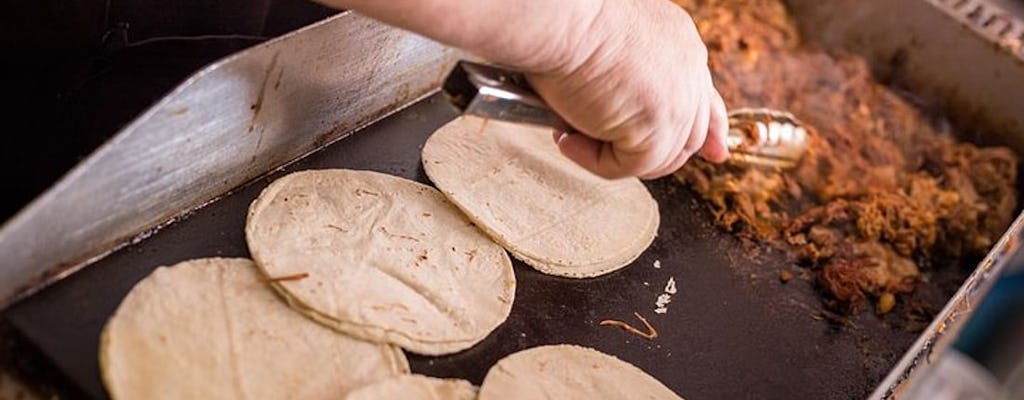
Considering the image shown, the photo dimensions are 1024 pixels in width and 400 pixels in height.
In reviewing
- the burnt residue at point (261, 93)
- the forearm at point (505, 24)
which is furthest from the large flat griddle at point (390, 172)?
the forearm at point (505, 24)

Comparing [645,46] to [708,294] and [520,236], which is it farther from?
[708,294]

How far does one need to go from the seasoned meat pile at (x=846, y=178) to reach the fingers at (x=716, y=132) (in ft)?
0.96

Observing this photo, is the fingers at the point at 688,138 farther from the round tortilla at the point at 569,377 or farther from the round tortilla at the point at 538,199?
the round tortilla at the point at 569,377

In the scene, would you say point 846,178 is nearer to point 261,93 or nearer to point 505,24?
point 505,24

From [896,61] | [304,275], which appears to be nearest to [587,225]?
[304,275]

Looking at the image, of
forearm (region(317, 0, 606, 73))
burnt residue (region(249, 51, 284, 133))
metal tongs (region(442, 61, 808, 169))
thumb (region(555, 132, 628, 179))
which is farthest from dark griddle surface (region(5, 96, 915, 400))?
forearm (region(317, 0, 606, 73))

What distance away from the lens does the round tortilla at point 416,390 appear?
1.59m

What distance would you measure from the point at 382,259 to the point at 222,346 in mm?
327

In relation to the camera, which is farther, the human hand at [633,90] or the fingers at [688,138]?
the fingers at [688,138]

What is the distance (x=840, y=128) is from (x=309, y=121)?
1.38 m

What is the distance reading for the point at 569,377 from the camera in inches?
69.9

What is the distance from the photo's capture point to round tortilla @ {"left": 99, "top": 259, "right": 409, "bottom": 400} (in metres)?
1.50

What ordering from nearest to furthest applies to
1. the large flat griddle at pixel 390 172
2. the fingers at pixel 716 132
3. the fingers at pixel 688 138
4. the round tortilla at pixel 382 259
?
the large flat griddle at pixel 390 172, the round tortilla at pixel 382 259, the fingers at pixel 688 138, the fingers at pixel 716 132

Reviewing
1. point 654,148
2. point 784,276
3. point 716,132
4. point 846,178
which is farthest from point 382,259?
point 846,178
